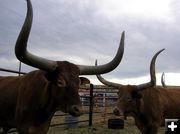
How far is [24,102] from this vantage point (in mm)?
5457

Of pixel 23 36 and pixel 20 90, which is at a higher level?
pixel 23 36

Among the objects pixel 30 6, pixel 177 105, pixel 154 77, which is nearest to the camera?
pixel 30 6

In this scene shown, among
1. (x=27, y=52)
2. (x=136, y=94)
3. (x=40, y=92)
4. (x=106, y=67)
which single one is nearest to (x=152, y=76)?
(x=136, y=94)

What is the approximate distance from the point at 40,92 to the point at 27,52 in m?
0.74

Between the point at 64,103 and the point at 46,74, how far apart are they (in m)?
0.51

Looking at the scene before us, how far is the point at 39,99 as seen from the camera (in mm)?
5461

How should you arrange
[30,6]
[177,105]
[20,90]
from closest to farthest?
1. [30,6]
2. [20,90]
3. [177,105]

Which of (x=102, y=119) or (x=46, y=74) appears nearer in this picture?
(x=46, y=74)

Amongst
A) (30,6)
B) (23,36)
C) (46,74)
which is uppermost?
(30,6)

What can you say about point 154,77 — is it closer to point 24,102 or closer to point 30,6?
point 24,102

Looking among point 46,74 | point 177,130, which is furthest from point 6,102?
point 177,130

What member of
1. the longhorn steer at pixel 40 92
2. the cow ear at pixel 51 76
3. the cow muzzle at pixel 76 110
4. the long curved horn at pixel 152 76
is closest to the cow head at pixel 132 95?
the long curved horn at pixel 152 76

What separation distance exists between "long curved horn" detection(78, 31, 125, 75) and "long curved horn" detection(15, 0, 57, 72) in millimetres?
632

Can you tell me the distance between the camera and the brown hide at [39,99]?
5.04 m
